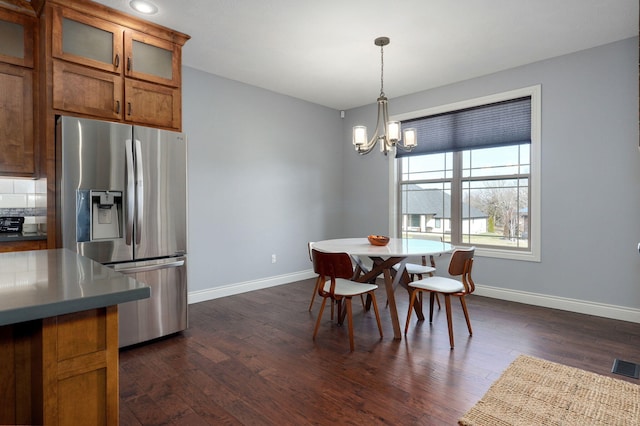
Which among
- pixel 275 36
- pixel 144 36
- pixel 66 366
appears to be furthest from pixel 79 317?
pixel 275 36

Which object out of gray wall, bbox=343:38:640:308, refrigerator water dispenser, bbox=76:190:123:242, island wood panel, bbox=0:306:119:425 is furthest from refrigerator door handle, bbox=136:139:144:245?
gray wall, bbox=343:38:640:308

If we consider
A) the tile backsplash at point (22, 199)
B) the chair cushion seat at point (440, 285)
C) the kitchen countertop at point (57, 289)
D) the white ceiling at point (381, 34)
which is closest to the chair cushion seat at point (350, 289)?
the chair cushion seat at point (440, 285)

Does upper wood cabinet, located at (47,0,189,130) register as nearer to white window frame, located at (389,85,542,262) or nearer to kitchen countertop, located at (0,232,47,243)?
kitchen countertop, located at (0,232,47,243)

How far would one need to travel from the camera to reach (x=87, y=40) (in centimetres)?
271

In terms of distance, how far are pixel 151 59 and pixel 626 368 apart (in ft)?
14.4

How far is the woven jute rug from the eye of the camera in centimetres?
183

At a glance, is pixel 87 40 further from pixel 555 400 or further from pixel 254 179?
pixel 555 400

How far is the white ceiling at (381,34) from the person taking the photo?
280 centimetres

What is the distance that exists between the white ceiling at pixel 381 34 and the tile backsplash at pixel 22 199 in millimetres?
1729

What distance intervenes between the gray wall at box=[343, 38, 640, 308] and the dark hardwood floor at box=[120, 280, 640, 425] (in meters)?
0.40

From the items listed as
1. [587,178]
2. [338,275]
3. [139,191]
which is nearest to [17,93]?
[139,191]

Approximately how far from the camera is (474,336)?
9.86 feet

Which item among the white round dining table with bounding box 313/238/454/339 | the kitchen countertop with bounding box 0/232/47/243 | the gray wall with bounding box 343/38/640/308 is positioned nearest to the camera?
the kitchen countertop with bounding box 0/232/47/243

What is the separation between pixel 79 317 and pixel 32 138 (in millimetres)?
2603
